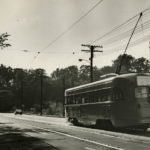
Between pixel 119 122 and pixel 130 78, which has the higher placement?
pixel 130 78

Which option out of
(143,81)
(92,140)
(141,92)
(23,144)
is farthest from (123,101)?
(23,144)

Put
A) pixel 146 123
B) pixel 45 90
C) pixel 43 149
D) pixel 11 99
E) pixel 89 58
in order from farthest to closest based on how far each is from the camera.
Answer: pixel 45 90, pixel 11 99, pixel 89 58, pixel 146 123, pixel 43 149

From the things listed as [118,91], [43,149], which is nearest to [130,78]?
[118,91]

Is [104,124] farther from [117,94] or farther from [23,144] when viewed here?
[23,144]

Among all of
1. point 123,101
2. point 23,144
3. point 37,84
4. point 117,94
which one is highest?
point 37,84

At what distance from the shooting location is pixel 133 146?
554 inches

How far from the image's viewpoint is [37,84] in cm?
12938

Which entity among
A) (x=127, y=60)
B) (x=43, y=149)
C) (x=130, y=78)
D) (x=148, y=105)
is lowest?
(x=43, y=149)

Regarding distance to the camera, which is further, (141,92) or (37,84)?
(37,84)

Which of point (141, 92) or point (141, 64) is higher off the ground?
point (141, 64)

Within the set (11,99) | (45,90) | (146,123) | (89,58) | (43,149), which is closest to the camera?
(43,149)

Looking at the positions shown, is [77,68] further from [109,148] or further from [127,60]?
[109,148]

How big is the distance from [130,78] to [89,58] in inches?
977

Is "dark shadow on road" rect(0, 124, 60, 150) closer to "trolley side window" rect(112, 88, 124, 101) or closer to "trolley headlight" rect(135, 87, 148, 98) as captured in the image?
"trolley side window" rect(112, 88, 124, 101)
